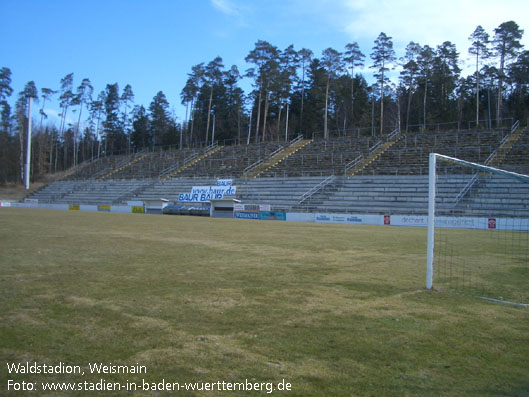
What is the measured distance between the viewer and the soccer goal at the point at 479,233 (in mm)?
7535

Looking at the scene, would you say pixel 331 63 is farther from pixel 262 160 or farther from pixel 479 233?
pixel 479 233

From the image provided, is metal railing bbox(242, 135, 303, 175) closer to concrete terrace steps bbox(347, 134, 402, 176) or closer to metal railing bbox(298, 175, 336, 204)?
metal railing bbox(298, 175, 336, 204)

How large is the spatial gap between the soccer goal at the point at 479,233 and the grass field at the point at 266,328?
0.88 m

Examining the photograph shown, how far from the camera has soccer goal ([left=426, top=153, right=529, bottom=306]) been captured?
24.7 feet

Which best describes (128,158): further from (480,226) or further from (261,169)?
(480,226)

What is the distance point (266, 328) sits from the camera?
5000mm

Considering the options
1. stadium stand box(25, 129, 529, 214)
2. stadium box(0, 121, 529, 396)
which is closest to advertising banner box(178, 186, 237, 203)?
stadium stand box(25, 129, 529, 214)

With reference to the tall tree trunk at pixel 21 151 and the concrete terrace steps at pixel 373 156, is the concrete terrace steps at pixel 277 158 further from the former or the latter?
the tall tree trunk at pixel 21 151

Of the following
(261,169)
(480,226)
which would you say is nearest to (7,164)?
(261,169)

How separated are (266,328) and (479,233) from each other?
19206 millimetres

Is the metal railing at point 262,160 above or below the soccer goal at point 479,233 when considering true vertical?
above

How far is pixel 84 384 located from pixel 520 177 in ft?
26.3

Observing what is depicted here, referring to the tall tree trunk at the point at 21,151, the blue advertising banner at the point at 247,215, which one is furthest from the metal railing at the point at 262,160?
the tall tree trunk at the point at 21,151

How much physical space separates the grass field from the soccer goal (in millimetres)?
876
